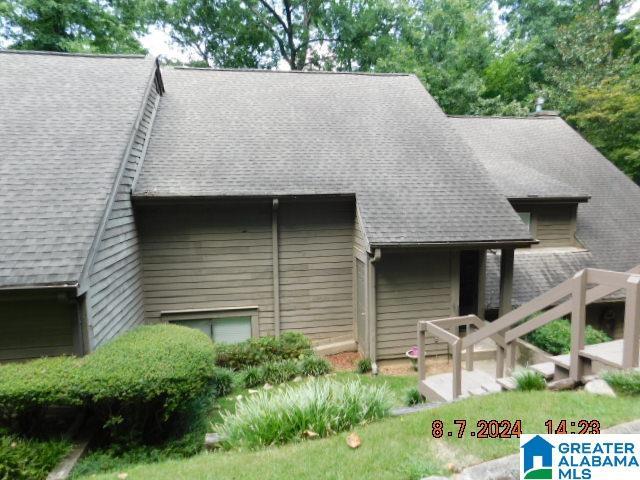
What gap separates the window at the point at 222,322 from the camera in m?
8.47

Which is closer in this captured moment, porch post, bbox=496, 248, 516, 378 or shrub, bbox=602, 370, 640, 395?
shrub, bbox=602, 370, 640, 395

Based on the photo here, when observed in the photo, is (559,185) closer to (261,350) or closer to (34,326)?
(261,350)

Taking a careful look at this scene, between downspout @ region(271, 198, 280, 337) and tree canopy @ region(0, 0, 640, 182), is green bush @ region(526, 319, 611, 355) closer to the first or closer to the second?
downspout @ region(271, 198, 280, 337)

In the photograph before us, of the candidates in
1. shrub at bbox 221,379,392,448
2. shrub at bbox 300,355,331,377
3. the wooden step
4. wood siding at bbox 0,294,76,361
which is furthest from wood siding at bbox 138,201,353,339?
shrub at bbox 221,379,392,448

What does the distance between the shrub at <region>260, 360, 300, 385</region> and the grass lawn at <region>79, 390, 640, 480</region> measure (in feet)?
10.7

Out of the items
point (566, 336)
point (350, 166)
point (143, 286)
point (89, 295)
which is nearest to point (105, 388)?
point (89, 295)

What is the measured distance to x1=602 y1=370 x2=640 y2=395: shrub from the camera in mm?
3266

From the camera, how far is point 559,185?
10.9 m

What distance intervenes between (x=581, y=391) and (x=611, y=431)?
81 centimetres

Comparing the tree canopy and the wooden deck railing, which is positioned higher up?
the tree canopy

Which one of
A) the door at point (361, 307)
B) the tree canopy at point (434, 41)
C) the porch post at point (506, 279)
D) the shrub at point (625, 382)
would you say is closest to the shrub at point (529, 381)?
the shrub at point (625, 382)

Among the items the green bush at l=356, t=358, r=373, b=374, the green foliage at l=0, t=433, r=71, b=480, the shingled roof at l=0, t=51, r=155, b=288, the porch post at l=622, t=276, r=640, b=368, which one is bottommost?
the green bush at l=356, t=358, r=373, b=374

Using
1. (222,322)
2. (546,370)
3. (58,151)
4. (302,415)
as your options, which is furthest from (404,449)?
(58,151)

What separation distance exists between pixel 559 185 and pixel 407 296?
632cm
